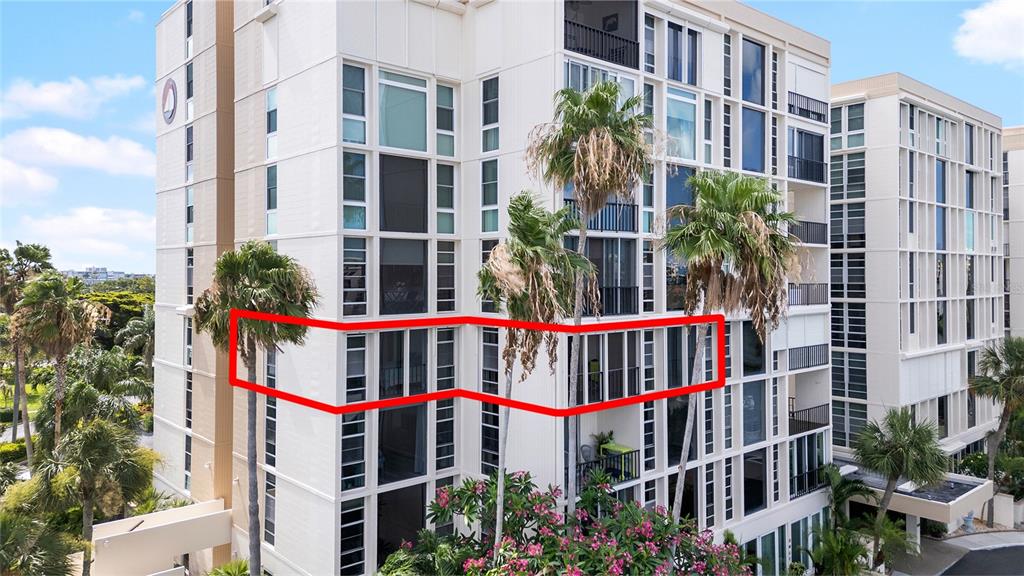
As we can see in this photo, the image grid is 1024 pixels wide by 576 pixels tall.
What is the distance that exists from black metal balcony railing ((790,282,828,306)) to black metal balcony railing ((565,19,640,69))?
32.4ft

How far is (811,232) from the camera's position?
2378 centimetres

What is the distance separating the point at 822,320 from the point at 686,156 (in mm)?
9118

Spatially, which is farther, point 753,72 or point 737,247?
point 753,72

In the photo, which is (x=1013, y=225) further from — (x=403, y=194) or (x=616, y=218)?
(x=403, y=194)

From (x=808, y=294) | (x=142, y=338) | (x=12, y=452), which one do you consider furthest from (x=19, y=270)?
(x=808, y=294)

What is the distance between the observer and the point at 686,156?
19.2 m

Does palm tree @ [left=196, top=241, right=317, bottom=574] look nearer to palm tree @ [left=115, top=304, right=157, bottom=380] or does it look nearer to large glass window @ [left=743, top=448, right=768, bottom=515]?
large glass window @ [left=743, top=448, right=768, bottom=515]

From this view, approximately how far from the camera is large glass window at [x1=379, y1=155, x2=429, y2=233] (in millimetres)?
16766

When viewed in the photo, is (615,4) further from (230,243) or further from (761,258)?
(230,243)

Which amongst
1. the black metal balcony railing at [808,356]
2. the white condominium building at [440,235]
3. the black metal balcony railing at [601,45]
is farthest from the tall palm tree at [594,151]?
the black metal balcony railing at [808,356]

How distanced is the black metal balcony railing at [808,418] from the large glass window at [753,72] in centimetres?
1058

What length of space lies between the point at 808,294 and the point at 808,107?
652 centimetres

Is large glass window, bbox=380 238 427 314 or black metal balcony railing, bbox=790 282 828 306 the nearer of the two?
large glass window, bbox=380 238 427 314

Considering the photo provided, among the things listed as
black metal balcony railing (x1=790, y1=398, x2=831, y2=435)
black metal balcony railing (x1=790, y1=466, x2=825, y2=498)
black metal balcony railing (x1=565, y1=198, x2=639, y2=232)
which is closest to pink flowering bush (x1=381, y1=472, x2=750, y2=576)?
black metal balcony railing (x1=565, y1=198, x2=639, y2=232)
